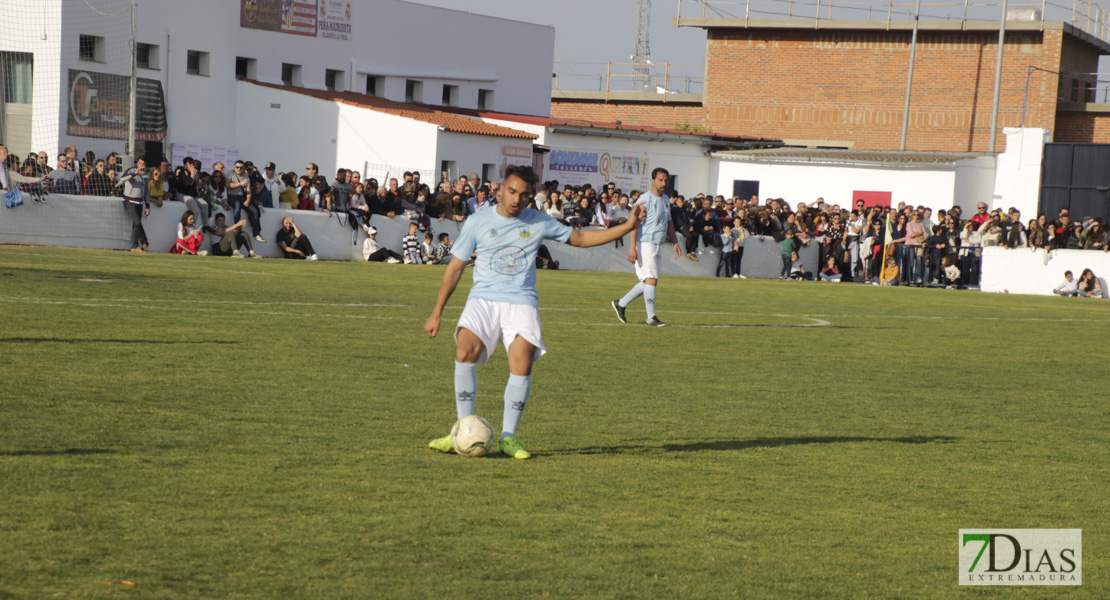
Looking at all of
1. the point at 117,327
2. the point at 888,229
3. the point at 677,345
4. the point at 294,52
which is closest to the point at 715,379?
the point at 677,345

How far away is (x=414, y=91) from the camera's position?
49.0 meters

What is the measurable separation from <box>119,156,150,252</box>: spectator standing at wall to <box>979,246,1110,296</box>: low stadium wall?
64.4ft

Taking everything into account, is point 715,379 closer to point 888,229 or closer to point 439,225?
point 439,225

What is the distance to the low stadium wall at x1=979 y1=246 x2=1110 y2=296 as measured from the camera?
30219 mm

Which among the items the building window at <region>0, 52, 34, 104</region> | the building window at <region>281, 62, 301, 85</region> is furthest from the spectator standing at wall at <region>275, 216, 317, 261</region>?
the building window at <region>281, 62, 301, 85</region>

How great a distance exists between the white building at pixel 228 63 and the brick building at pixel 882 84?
31.2ft

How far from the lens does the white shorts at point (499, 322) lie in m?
7.34

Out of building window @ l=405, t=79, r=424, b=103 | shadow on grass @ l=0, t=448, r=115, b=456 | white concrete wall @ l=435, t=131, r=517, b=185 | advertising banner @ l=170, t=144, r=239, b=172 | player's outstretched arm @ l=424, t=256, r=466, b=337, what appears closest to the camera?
shadow on grass @ l=0, t=448, r=115, b=456

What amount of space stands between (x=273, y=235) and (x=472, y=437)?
2030 cm

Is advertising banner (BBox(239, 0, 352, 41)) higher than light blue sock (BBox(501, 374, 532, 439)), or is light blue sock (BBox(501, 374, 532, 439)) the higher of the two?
advertising banner (BBox(239, 0, 352, 41))

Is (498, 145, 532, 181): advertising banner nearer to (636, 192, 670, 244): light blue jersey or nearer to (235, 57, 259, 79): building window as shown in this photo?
(235, 57, 259, 79): building window

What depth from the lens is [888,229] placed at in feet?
107

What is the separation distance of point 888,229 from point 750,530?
27838mm

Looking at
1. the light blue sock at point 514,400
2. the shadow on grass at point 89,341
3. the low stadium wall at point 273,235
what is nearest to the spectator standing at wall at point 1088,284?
the low stadium wall at point 273,235
